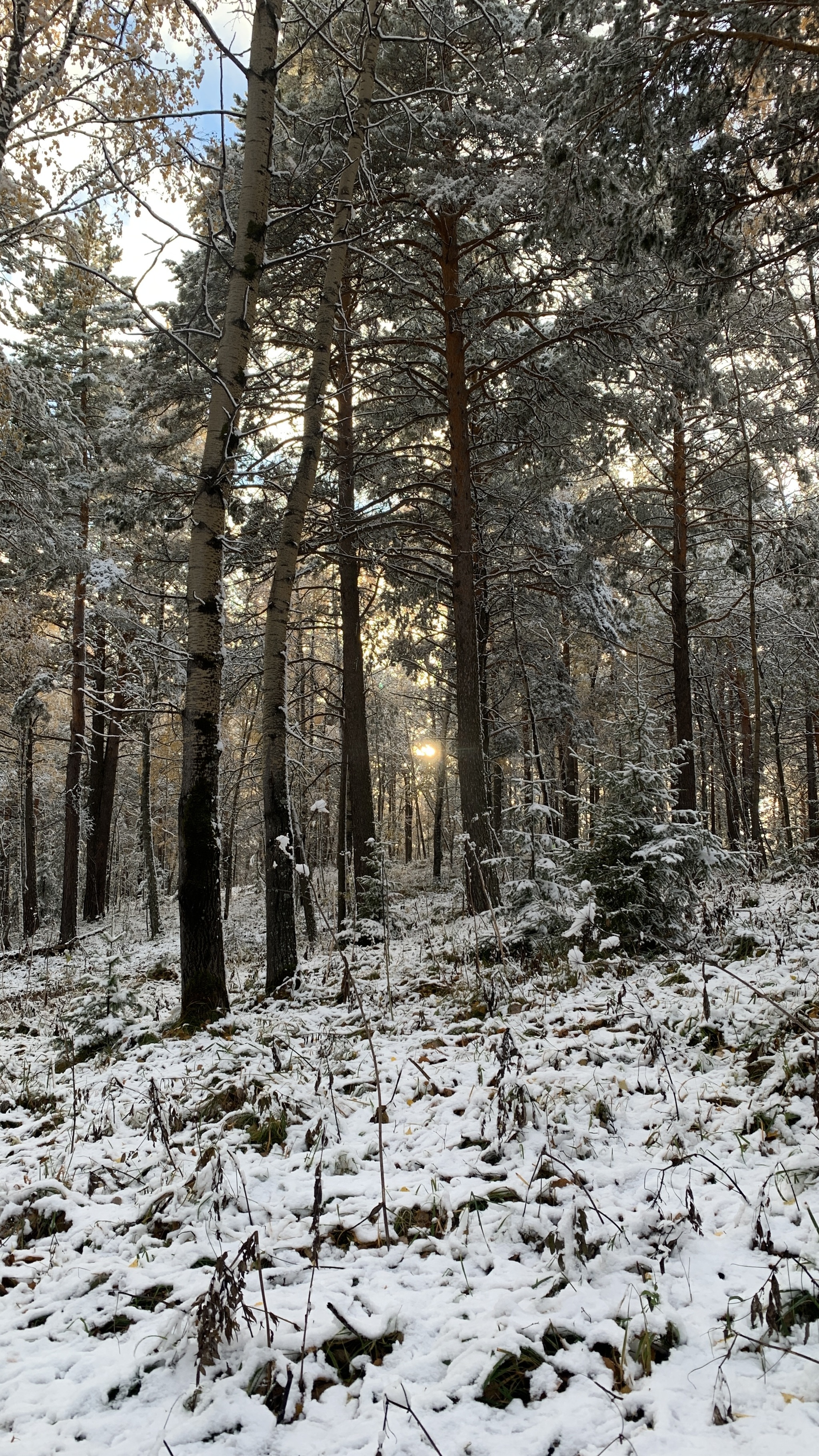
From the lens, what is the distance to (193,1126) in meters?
3.79

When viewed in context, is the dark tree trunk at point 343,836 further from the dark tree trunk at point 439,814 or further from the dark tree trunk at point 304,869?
the dark tree trunk at point 439,814

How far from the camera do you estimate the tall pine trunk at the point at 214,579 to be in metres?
5.59

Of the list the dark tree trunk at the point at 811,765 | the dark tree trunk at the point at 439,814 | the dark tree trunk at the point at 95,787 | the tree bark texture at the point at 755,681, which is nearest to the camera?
the tree bark texture at the point at 755,681

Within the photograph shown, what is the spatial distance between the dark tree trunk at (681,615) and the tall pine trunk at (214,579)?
30.7 ft

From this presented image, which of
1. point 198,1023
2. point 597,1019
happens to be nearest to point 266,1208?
point 597,1019

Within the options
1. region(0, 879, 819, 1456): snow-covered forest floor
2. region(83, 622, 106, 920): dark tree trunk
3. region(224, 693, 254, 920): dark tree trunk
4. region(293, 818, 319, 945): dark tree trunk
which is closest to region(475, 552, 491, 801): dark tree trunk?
region(224, 693, 254, 920): dark tree trunk

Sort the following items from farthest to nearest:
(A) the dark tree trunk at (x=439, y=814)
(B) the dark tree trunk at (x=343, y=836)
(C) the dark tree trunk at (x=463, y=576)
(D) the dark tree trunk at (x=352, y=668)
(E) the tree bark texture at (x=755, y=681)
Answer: (A) the dark tree trunk at (x=439, y=814), (B) the dark tree trunk at (x=343, y=836), (D) the dark tree trunk at (x=352, y=668), (E) the tree bark texture at (x=755, y=681), (C) the dark tree trunk at (x=463, y=576)

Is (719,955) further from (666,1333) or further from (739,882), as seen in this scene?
(739,882)

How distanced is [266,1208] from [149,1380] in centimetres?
80

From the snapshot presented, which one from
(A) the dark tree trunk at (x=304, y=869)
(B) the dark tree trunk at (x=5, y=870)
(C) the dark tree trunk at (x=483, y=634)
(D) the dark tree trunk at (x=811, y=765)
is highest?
(C) the dark tree trunk at (x=483, y=634)

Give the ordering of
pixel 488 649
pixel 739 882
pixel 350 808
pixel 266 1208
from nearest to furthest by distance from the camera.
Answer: pixel 266 1208 → pixel 739 882 → pixel 350 808 → pixel 488 649

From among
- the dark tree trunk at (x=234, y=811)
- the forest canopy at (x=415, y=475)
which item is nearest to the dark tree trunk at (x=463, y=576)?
the forest canopy at (x=415, y=475)

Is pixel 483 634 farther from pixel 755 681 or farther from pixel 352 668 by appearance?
pixel 755 681

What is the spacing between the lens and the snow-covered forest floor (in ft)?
6.30
